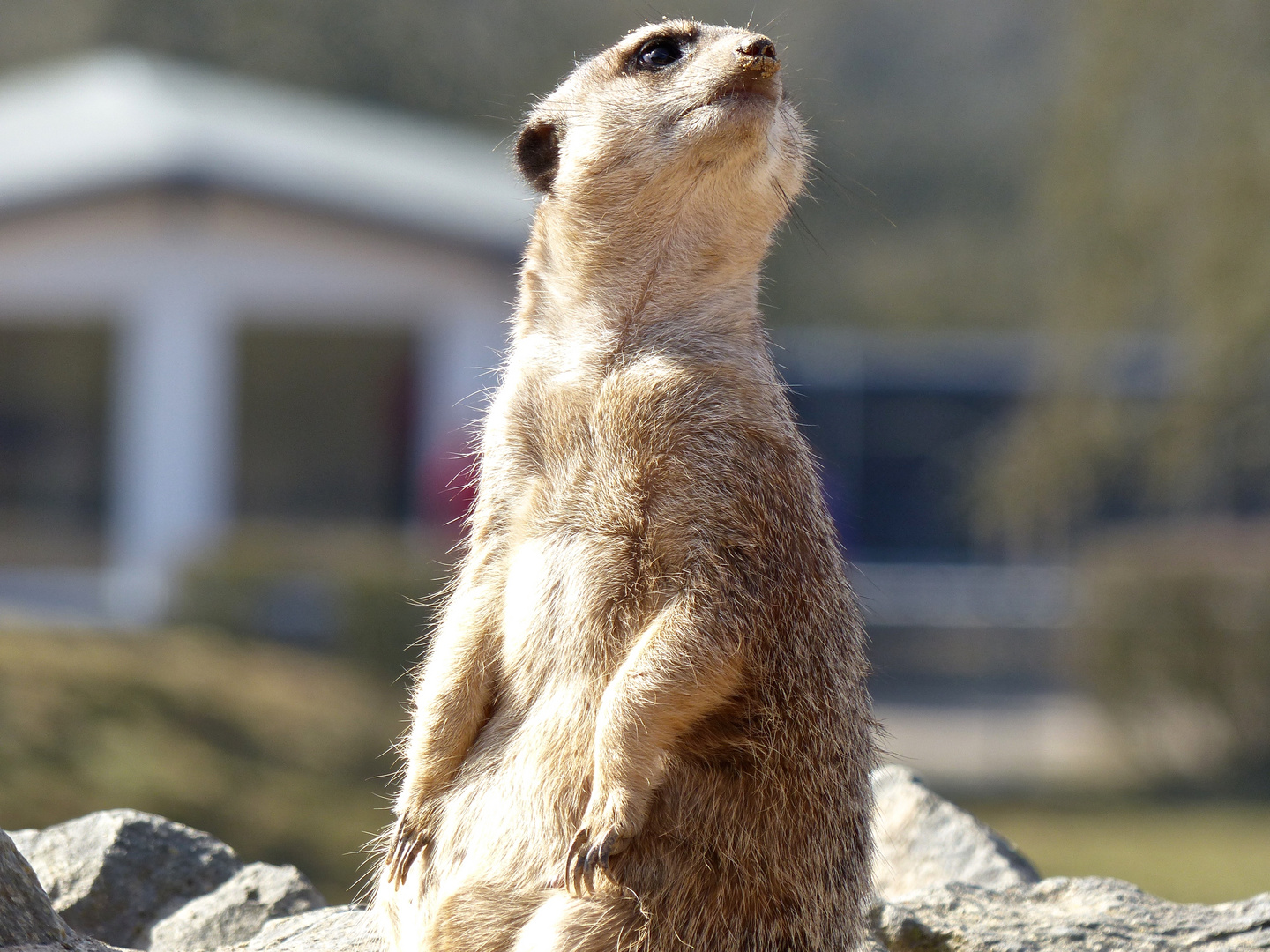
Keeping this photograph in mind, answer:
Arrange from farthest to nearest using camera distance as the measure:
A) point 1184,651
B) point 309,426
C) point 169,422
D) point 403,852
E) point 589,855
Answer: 1. point 309,426
2. point 169,422
3. point 1184,651
4. point 403,852
5. point 589,855

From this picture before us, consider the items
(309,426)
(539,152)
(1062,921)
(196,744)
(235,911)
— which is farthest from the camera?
(309,426)

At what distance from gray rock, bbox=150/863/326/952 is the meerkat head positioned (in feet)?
7.36

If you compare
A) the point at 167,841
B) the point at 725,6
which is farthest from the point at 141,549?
the point at 725,6

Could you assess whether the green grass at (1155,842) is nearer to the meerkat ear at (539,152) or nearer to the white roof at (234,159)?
the white roof at (234,159)

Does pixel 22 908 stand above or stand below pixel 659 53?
below

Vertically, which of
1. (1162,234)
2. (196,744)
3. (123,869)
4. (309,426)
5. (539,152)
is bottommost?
(123,869)

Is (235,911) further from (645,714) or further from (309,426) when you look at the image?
(309,426)

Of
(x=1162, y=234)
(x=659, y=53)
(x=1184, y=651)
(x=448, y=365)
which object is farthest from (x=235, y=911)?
(x=448, y=365)

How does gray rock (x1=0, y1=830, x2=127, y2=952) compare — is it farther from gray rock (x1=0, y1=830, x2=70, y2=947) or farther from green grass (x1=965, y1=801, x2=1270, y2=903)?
green grass (x1=965, y1=801, x2=1270, y2=903)

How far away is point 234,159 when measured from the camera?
1662cm

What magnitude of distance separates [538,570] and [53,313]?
626 inches

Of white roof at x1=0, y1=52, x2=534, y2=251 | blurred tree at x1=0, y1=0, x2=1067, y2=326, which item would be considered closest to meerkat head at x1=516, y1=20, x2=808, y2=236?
white roof at x1=0, y1=52, x2=534, y2=251

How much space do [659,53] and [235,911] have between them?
273cm

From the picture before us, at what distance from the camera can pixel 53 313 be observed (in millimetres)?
17891
